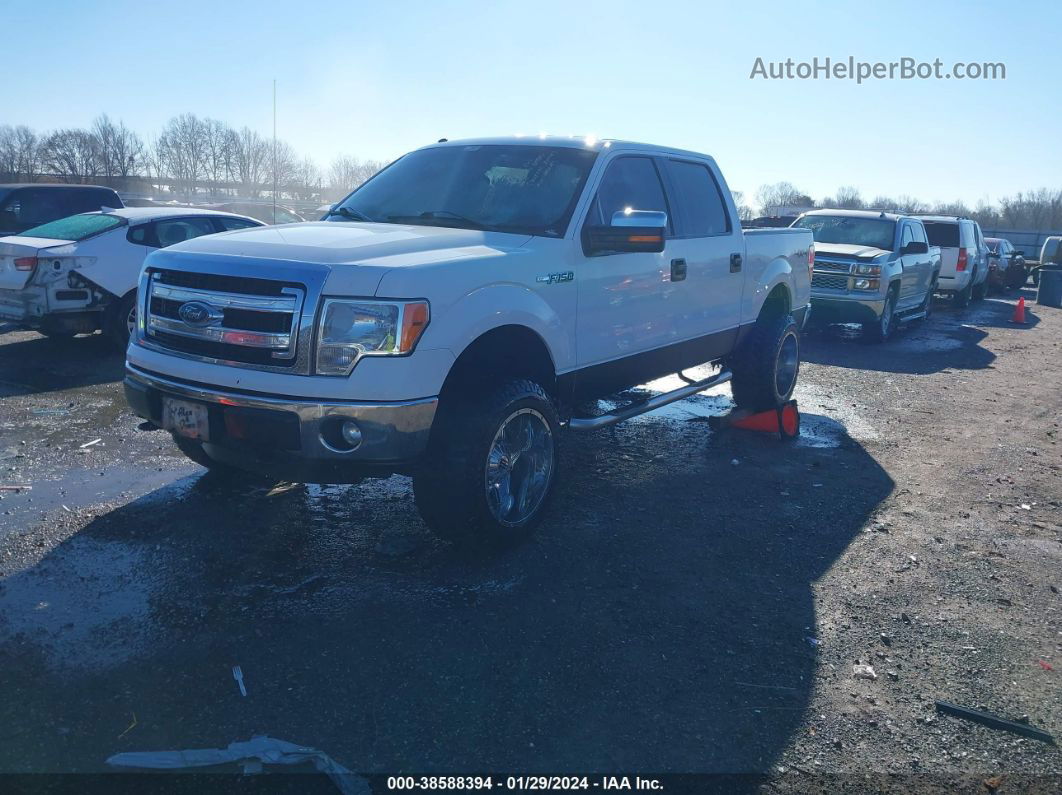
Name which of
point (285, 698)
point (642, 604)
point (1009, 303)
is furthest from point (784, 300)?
point (1009, 303)

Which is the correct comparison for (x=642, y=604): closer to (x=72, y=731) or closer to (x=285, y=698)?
(x=285, y=698)

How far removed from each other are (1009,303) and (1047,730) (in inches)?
920

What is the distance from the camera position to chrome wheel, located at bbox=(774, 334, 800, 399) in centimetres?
750

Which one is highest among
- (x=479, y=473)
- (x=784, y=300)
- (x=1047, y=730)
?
(x=784, y=300)

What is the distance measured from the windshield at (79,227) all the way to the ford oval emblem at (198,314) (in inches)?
240

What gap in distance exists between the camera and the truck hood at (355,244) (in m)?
3.90

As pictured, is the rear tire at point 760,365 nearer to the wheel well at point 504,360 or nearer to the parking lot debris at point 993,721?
the wheel well at point 504,360

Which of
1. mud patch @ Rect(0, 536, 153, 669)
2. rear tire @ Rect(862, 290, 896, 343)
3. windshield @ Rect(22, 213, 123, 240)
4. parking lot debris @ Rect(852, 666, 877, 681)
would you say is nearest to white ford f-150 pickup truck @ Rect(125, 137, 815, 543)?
mud patch @ Rect(0, 536, 153, 669)

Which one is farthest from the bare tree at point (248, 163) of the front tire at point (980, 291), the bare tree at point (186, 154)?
the front tire at point (980, 291)

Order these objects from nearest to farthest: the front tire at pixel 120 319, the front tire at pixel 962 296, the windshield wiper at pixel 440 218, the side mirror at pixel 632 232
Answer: the side mirror at pixel 632 232
the windshield wiper at pixel 440 218
the front tire at pixel 120 319
the front tire at pixel 962 296

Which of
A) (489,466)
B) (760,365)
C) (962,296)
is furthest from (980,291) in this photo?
(489,466)

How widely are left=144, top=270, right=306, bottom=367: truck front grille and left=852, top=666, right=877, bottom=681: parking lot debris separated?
8.88 ft

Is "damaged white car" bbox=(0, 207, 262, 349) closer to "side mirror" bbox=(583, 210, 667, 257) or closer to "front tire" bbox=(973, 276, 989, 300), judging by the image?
"side mirror" bbox=(583, 210, 667, 257)

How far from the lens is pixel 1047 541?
5062mm
